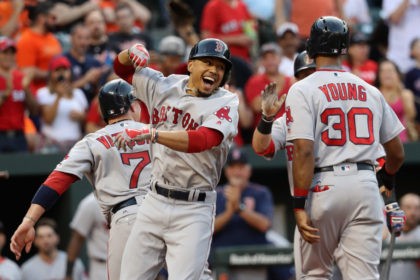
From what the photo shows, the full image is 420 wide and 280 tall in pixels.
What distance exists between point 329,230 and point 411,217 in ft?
15.3

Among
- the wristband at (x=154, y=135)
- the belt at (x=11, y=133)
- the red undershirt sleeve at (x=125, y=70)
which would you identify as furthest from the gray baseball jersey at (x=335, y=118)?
the belt at (x=11, y=133)

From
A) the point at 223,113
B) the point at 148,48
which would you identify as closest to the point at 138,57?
the point at 223,113

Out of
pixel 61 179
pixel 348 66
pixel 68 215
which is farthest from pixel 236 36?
pixel 61 179

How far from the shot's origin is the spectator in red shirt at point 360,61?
12805 mm

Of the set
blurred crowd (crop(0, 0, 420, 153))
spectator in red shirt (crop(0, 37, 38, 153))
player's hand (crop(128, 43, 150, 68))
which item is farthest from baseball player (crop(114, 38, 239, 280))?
spectator in red shirt (crop(0, 37, 38, 153))

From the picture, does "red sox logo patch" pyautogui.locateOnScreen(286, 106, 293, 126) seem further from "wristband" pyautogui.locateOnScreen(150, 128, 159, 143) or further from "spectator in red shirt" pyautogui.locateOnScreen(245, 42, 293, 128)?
→ "spectator in red shirt" pyautogui.locateOnScreen(245, 42, 293, 128)

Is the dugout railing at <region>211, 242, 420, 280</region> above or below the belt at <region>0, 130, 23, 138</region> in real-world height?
below

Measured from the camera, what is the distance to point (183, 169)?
21.0 ft

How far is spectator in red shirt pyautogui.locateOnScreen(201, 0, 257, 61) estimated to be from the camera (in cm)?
1277

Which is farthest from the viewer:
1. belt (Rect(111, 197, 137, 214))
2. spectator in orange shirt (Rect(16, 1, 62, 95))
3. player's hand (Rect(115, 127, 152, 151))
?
spectator in orange shirt (Rect(16, 1, 62, 95))

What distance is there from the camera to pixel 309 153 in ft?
20.5

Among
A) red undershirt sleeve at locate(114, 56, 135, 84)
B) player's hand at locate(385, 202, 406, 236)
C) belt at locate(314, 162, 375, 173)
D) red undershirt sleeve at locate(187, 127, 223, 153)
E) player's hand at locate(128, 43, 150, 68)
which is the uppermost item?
player's hand at locate(128, 43, 150, 68)

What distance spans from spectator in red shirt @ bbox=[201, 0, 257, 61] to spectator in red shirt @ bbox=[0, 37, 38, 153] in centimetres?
247

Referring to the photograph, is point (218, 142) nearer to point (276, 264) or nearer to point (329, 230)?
point (329, 230)
